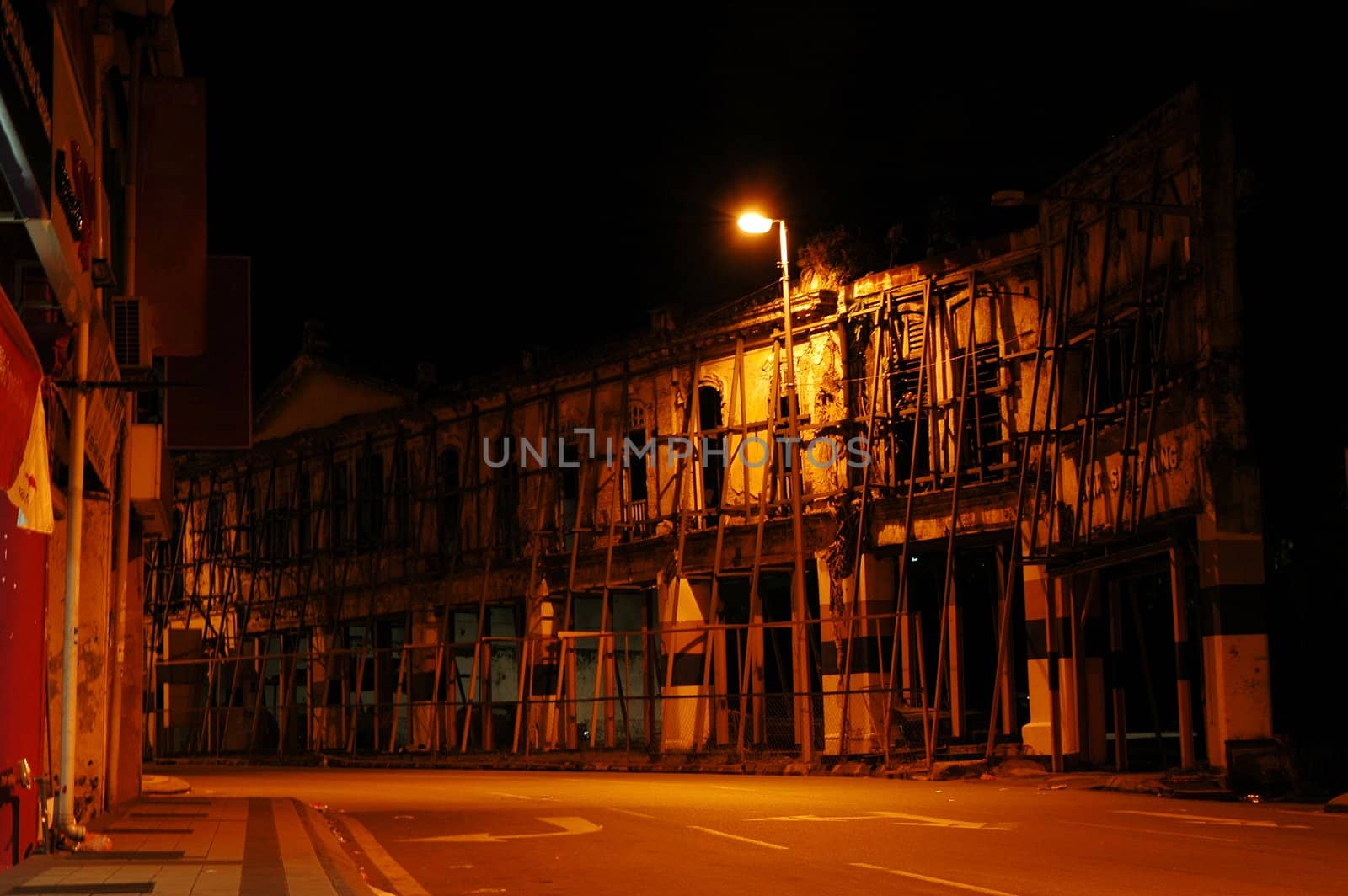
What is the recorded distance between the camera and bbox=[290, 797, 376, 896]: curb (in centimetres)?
1145

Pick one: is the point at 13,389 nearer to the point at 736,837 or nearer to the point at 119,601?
the point at 736,837

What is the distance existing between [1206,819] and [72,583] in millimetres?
11361

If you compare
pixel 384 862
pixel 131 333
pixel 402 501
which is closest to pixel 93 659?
pixel 131 333

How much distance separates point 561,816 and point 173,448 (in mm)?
8400

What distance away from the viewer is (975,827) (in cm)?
1614

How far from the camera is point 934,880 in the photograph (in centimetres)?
1196

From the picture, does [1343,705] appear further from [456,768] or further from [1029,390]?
[456,768]

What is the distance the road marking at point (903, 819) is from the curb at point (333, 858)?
4429 mm

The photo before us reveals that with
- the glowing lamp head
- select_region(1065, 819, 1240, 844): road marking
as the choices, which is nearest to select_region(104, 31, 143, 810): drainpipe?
the glowing lamp head

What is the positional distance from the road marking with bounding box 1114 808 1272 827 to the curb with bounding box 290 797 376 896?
845cm

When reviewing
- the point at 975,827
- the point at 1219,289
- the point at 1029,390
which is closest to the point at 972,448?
the point at 1029,390

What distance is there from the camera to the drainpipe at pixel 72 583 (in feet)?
45.6

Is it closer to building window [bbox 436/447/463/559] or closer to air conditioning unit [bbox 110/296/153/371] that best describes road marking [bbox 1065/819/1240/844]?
air conditioning unit [bbox 110/296/153/371]

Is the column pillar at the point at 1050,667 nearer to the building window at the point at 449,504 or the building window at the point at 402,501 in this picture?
the building window at the point at 449,504
